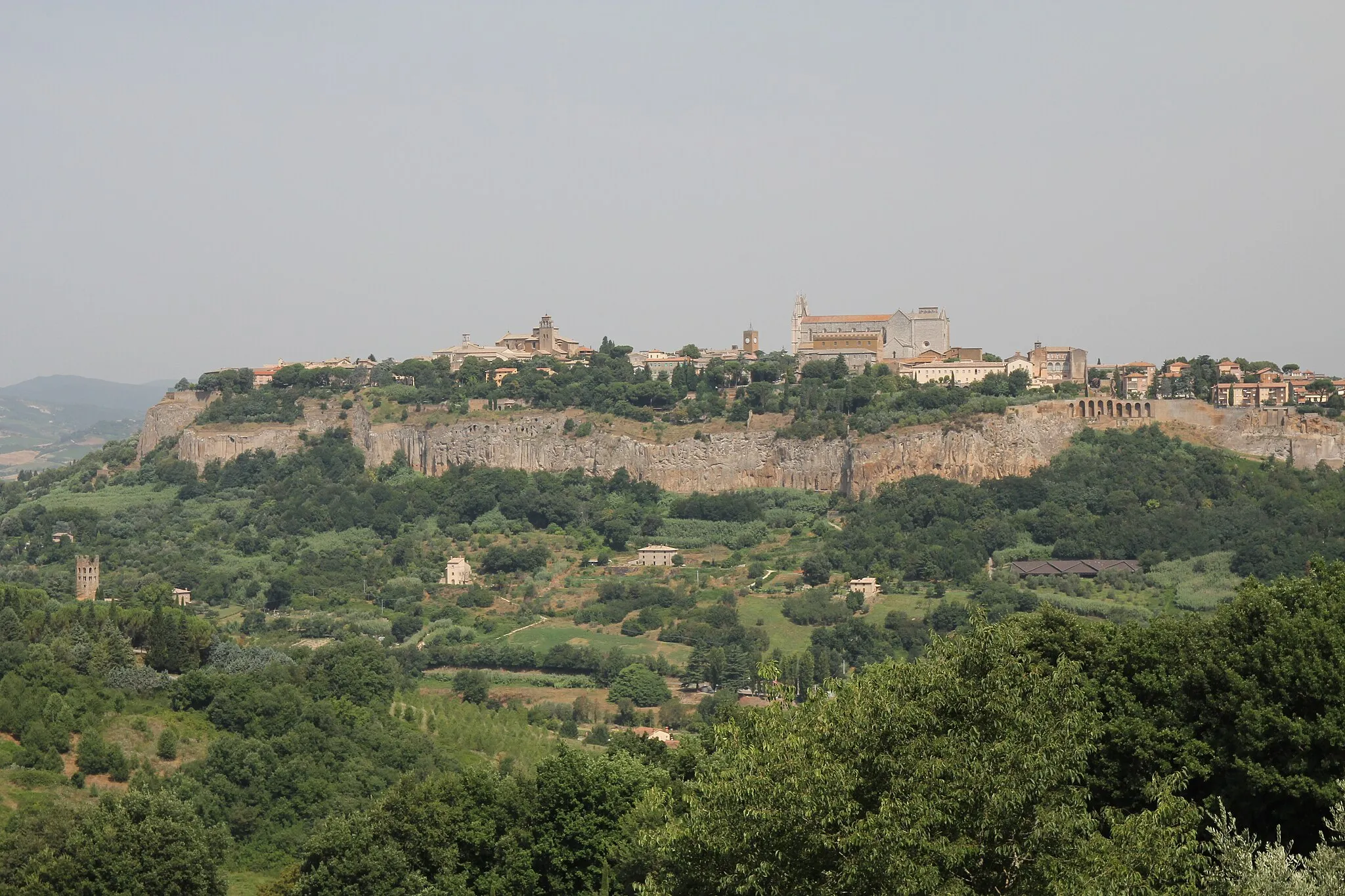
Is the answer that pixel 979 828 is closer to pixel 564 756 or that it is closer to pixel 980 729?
pixel 980 729

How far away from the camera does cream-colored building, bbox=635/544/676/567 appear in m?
82.1

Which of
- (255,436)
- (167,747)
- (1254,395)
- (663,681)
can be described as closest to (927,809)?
(167,747)

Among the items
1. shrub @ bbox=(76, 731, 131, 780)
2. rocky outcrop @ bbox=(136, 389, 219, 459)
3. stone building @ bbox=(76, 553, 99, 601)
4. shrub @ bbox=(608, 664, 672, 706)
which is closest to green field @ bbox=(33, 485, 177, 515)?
rocky outcrop @ bbox=(136, 389, 219, 459)

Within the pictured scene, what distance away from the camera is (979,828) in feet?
59.2

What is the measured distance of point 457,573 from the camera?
81.8 m

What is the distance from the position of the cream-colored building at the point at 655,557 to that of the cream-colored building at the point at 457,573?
28.8ft

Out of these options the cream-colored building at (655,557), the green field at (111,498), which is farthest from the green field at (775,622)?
the green field at (111,498)

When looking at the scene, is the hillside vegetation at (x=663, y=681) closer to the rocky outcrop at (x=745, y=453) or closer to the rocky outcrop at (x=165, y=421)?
the rocky outcrop at (x=745, y=453)

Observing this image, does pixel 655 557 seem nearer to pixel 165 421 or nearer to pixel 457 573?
pixel 457 573

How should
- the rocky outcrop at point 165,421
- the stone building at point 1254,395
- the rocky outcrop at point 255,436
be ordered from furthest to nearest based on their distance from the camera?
the rocky outcrop at point 165,421 < the rocky outcrop at point 255,436 < the stone building at point 1254,395

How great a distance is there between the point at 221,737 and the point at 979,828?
95.2 ft

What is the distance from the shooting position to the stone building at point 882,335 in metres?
106

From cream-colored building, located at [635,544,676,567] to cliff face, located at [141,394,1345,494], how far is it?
36.0 feet

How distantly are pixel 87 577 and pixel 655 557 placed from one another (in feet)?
92.0
